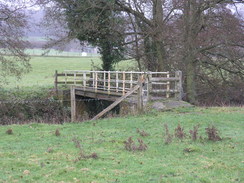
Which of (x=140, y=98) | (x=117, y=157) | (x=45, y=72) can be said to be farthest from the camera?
(x=45, y=72)

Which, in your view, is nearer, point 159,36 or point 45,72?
point 159,36

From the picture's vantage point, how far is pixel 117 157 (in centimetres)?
841

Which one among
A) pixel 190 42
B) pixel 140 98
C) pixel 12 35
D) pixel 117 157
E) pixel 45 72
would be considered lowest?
pixel 117 157

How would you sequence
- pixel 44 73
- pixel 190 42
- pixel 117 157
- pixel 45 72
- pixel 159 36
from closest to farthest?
1. pixel 117 157
2. pixel 190 42
3. pixel 159 36
4. pixel 44 73
5. pixel 45 72

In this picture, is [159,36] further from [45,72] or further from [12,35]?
[45,72]

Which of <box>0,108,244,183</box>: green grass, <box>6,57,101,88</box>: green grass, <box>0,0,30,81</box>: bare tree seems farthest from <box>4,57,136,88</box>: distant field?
<box>0,108,244,183</box>: green grass

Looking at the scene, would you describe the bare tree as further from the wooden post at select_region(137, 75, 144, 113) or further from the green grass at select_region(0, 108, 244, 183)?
the green grass at select_region(0, 108, 244, 183)

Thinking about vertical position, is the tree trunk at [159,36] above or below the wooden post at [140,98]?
above

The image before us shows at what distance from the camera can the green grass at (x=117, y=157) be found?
6887 mm

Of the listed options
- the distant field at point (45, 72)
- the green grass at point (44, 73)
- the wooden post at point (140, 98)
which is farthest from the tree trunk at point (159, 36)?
the wooden post at point (140, 98)

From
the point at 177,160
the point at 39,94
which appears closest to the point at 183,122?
the point at 177,160

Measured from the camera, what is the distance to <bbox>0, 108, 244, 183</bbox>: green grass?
22.6 ft

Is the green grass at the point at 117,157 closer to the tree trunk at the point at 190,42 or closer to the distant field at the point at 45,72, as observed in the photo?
the tree trunk at the point at 190,42

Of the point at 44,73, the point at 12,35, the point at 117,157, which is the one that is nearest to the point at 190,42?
the point at 12,35
